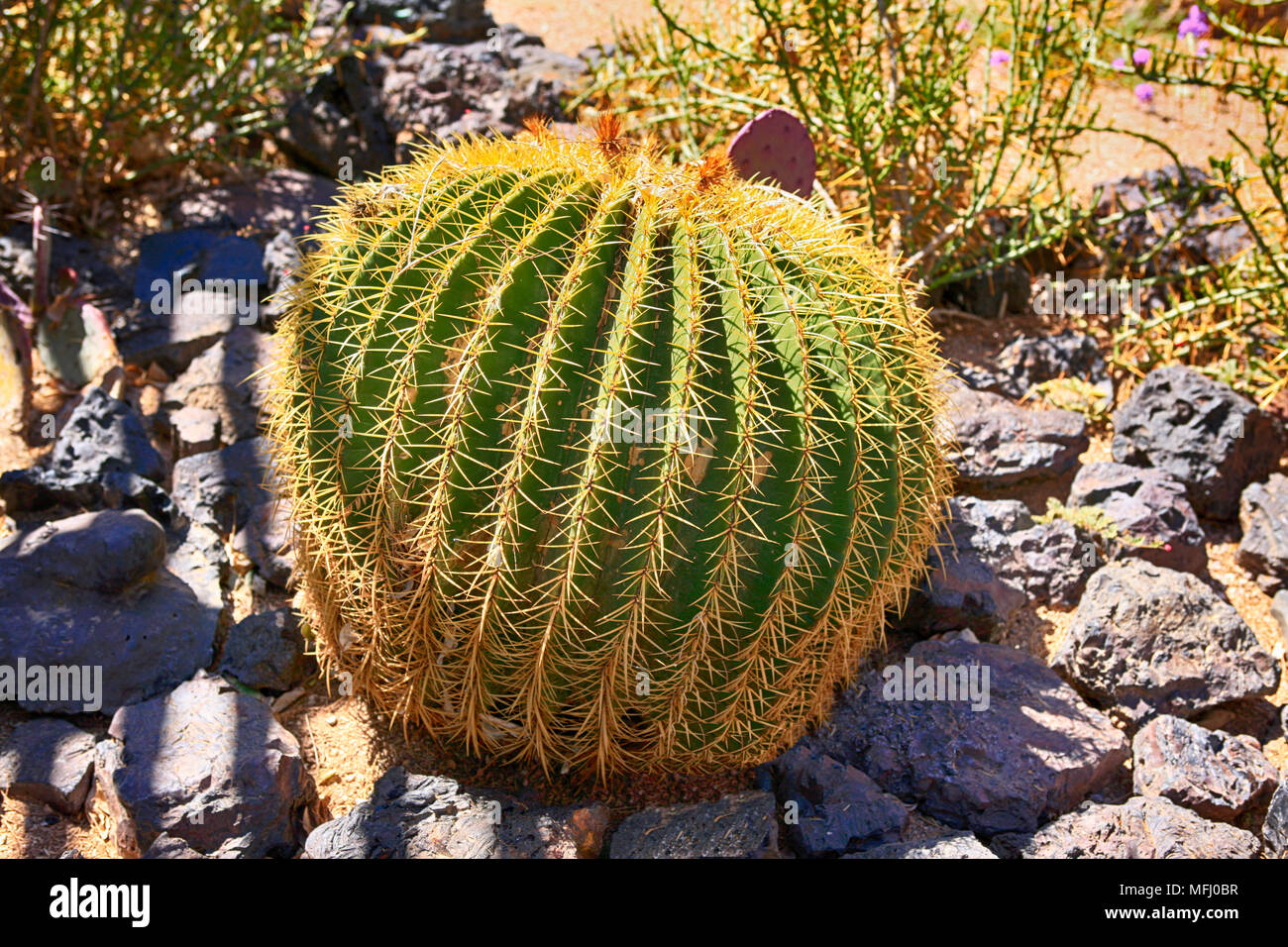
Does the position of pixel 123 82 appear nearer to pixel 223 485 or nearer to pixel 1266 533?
pixel 223 485

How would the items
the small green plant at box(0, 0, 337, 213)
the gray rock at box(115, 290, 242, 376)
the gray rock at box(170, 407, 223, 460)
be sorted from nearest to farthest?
the gray rock at box(170, 407, 223, 460) < the gray rock at box(115, 290, 242, 376) < the small green plant at box(0, 0, 337, 213)

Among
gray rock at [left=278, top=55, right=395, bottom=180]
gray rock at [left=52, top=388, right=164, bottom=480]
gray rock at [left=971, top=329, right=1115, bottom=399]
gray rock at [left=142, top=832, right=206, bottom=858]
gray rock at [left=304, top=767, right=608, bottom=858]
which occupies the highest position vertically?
gray rock at [left=278, top=55, right=395, bottom=180]

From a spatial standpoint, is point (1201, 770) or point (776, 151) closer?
point (1201, 770)

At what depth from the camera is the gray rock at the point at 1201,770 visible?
2693mm

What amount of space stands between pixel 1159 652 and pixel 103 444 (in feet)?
10.8

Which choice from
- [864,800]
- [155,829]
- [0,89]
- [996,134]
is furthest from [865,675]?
[0,89]

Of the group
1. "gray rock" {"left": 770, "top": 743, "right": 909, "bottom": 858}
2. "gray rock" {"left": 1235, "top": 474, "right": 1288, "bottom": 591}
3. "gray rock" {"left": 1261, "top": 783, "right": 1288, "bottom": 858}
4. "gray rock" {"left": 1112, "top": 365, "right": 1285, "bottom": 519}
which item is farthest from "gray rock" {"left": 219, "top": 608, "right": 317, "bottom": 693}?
"gray rock" {"left": 1235, "top": 474, "right": 1288, "bottom": 591}

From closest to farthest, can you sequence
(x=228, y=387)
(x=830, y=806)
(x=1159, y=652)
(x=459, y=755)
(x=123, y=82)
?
(x=830, y=806)
(x=459, y=755)
(x=1159, y=652)
(x=228, y=387)
(x=123, y=82)

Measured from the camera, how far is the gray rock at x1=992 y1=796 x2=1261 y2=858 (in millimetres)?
2479

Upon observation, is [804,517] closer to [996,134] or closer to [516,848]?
[516,848]

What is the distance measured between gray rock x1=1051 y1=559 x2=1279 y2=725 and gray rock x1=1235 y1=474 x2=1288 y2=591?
504 millimetres

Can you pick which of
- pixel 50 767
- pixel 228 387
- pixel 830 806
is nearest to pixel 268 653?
pixel 50 767

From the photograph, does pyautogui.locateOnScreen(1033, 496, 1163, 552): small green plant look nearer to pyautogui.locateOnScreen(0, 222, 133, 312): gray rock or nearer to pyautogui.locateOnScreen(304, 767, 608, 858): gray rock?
pyautogui.locateOnScreen(304, 767, 608, 858): gray rock

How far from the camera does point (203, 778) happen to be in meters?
2.44
